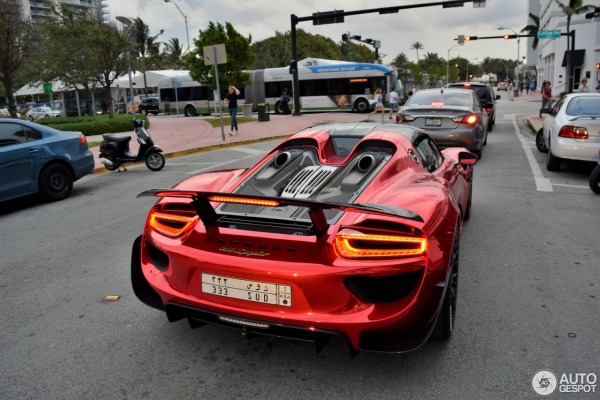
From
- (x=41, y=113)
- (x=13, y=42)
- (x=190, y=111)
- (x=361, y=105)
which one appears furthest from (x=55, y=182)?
(x=41, y=113)

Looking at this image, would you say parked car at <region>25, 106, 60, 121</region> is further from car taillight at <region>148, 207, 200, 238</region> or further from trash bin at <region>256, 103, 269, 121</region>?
car taillight at <region>148, 207, 200, 238</region>

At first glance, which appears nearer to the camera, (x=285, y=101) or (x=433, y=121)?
(x=433, y=121)

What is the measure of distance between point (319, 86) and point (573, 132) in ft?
84.9

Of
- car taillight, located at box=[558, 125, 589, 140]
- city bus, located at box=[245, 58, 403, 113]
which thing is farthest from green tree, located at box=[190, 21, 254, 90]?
car taillight, located at box=[558, 125, 589, 140]

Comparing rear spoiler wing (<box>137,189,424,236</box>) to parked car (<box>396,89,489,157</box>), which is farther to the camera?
parked car (<box>396,89,489,157</box>)

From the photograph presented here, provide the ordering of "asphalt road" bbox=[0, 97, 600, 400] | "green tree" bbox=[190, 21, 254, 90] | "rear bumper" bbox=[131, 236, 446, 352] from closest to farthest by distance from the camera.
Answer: "rear bumper" bbox=[131, 236, 446, 352], "asphalt road" bbox=[0, 97, 600, 400], "green tree" bbox=[190, 21, 254, 90]

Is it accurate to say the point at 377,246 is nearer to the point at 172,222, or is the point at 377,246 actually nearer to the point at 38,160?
the point at 172,222

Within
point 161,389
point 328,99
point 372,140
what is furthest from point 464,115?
point 328,99

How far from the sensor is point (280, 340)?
10.9 feet

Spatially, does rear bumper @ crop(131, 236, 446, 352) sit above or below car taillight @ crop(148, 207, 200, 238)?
below

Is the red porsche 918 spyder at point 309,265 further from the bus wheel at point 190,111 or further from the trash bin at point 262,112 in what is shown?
the bus wheel at point 190,111

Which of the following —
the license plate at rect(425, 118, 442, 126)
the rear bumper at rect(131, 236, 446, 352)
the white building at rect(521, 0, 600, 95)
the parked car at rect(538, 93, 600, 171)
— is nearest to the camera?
the rear bumper at rect(131, 236, 446, 352)

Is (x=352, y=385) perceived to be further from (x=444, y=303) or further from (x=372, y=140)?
(x=372, y=140)

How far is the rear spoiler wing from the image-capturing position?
94.1 inches
